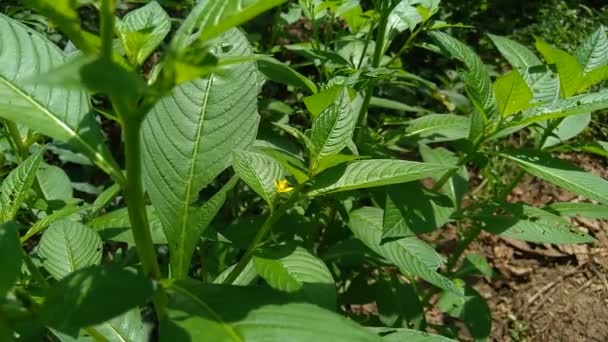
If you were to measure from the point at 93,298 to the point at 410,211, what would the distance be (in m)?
0.91

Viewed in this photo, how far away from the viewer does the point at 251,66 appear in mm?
1364

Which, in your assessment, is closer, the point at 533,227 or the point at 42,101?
the point at 42,101

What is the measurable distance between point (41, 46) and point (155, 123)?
0.25m

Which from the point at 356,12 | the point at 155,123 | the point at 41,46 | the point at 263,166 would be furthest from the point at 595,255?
the point at 41,46

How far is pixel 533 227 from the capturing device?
1.91m

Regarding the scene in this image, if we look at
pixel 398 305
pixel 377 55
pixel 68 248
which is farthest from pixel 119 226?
pixel 398 305

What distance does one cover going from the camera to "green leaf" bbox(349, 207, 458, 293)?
1.51m

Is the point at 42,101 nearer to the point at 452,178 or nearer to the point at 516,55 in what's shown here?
the point at 516,55

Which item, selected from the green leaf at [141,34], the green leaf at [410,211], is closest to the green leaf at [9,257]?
the green leaf at [141,34]

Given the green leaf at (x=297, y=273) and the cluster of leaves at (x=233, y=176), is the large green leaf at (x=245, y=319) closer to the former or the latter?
the cluster of leaves at (x=233, y=176)

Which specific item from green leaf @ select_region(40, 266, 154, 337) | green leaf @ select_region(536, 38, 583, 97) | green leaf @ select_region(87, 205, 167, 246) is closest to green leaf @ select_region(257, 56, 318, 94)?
green leaf @ select_region(87, 205, 167, 246)

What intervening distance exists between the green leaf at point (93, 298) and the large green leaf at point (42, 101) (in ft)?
0.46

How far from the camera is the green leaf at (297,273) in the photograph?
4.06 feet

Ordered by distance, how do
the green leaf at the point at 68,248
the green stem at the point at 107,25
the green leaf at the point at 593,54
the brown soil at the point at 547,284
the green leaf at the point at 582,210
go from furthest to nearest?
1. the brown soil at the point at 547,284
2. the green leaf at the point at 582,210
3. the green leaf at the point at 593,54
4. the green leaf at the point at 68,248
5. the green stem at the point at 107,25
